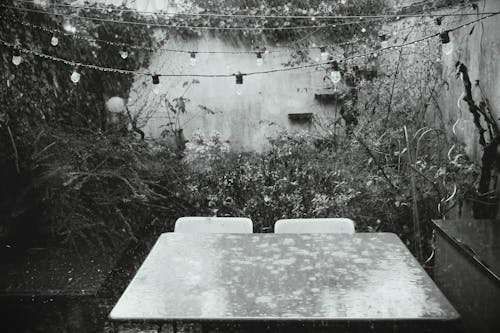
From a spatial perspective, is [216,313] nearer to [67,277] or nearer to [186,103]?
[67,277]

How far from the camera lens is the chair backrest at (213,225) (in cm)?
327

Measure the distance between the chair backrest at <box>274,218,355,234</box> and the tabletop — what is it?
0.31 meters

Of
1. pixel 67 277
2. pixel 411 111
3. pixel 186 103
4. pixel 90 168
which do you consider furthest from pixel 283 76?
pixel 67 277

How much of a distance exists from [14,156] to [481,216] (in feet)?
15.6

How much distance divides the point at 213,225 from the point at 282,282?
3.78 feet

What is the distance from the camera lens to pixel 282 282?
221cm

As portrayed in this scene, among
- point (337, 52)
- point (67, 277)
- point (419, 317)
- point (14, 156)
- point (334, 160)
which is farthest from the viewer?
point (337, 52)

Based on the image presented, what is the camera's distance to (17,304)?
402cm

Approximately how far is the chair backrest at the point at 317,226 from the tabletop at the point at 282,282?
1.03 ft

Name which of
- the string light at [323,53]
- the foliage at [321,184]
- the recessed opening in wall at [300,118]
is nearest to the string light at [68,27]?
the foliage at [321,184]

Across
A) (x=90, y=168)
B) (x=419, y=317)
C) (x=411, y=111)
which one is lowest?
(x=419, y=317)

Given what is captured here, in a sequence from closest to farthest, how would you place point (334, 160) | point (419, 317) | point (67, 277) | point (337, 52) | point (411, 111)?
point (419, 317), point (67, 277), point (334, 160), point (411, 111), point (337, 52)

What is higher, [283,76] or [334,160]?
[283,76]

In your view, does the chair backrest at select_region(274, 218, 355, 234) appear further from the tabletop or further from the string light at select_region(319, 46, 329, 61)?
the string light at select_region(319, 46, 329, 61)
